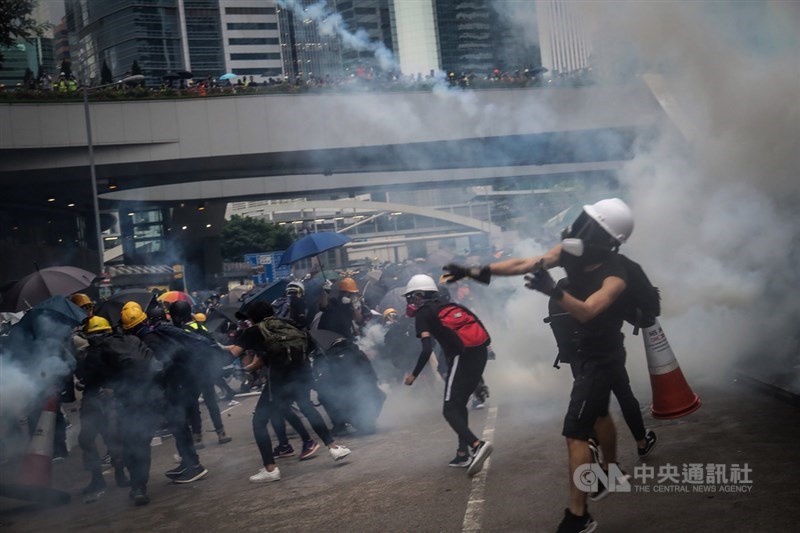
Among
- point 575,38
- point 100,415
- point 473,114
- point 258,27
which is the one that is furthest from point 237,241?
point 258,27

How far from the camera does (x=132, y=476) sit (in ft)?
24.7

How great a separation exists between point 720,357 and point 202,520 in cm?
713

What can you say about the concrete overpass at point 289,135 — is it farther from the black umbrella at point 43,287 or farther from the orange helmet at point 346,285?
the orange helmet at point 346,285

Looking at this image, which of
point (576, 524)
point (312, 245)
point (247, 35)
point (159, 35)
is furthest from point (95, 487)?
point (159, 35)

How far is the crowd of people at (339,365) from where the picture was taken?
4926 millimetres

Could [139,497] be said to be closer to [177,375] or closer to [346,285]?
[177,375]

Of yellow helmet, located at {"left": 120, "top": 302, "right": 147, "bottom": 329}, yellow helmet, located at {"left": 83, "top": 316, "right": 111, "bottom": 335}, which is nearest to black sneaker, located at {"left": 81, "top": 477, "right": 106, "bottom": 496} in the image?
yellow helmet, located at {"left": 83, "top": 316, "right": 111, "bottom": 335}

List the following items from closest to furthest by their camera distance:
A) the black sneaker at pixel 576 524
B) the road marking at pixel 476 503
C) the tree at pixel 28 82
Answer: the black sneaker at pixel 576 524, the road marking at pixel 476 503, the tree at pixel 28 82

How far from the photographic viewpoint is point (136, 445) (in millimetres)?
7473

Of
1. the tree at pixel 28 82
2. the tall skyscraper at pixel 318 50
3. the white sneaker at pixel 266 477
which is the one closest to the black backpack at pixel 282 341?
the white sneaker at pixel 266 477

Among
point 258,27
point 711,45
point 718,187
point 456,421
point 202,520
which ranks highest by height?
point 258,27

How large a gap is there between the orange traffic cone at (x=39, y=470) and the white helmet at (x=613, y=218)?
17.7 feet

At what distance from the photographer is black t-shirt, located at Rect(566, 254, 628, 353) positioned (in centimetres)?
496

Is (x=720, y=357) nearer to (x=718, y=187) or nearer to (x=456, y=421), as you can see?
(x=718, y=187)
